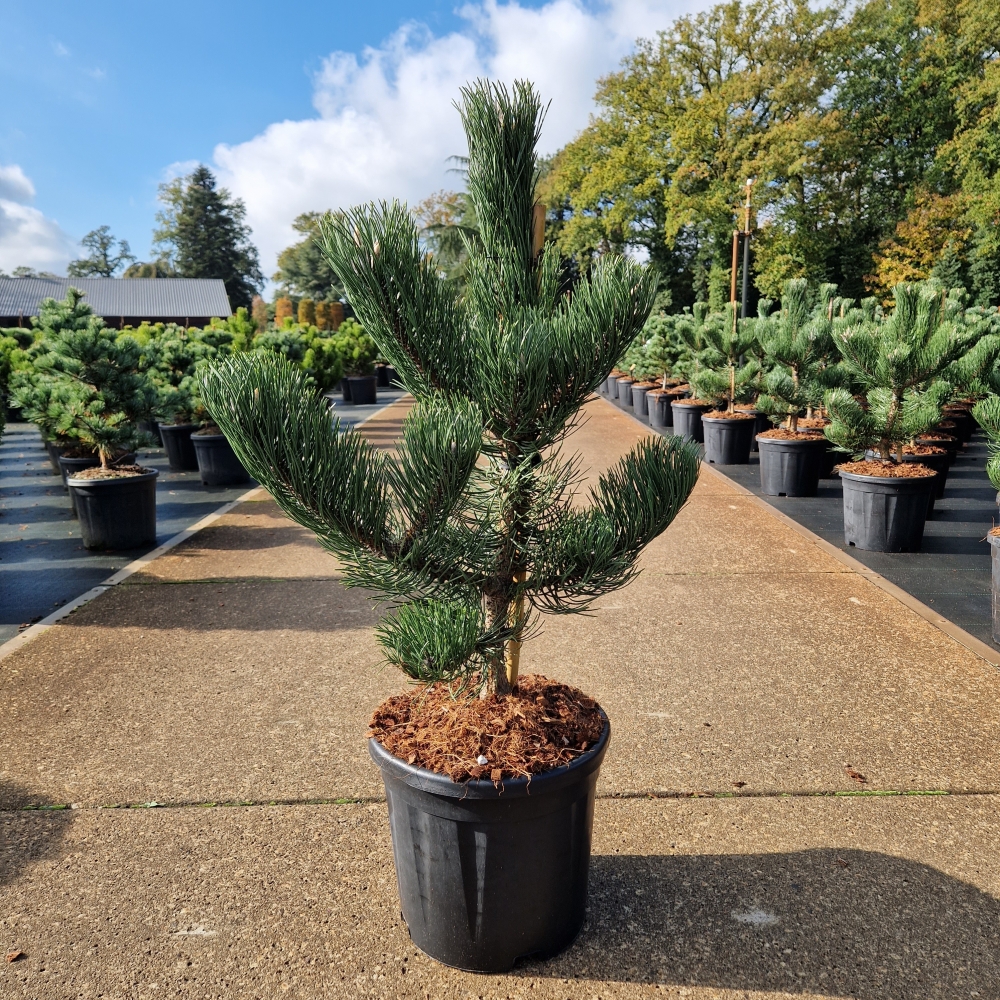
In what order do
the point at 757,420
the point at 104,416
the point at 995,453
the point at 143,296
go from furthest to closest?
the point at 143,296 → the point at 757,420 → the point at 104,416 → the point at 995,453

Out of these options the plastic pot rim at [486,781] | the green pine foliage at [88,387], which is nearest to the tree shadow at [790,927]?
the plastic pot rim at [486,781]

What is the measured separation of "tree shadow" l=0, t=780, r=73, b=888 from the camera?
8.41 ft

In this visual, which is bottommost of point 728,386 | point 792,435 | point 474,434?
point 792,435

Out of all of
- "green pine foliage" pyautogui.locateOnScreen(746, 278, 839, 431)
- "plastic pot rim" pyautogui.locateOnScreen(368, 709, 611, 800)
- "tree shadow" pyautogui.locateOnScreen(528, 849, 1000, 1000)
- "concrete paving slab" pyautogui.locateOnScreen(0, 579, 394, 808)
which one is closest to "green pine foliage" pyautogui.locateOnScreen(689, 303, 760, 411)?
"green pine foliage" pyautogui.locateOnScreen(746, 278, 839, 431)

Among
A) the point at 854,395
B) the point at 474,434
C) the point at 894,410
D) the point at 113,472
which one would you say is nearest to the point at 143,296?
the point at 113,472

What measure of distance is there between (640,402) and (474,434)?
15.3m

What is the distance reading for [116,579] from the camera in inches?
222

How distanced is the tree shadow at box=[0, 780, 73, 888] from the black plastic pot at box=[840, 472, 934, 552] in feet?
18.5

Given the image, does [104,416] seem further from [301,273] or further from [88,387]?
[301,273]

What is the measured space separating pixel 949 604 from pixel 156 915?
188 inches

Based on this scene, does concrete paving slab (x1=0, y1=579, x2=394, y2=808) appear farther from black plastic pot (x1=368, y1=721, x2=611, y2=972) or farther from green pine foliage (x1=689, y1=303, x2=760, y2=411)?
green pine foliage (x1=689, y1=303, x2=760, y2=411)

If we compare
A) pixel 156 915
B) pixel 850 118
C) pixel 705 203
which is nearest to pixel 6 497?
pixel 156 915

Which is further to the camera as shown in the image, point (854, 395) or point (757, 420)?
point (757, 420)

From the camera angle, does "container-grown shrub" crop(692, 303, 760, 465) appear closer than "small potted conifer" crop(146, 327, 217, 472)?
No
